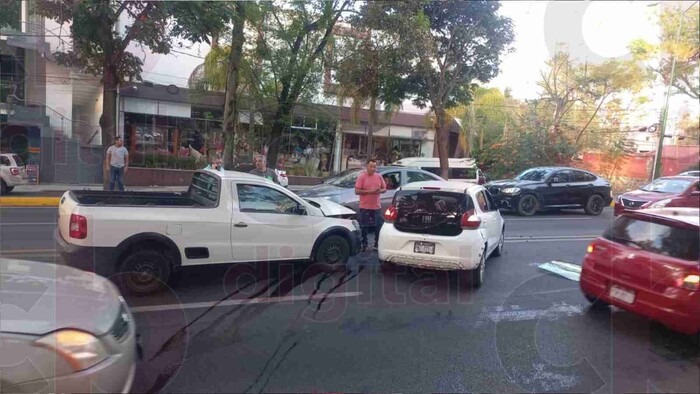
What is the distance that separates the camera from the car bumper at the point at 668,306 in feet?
10.3

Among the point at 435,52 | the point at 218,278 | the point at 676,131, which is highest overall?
the point at 435,52

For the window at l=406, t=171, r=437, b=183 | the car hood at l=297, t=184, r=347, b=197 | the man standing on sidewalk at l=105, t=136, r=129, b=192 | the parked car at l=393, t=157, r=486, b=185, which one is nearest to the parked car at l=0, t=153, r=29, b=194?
the man standing on sidewalk at l=105, t=136, r=129, b=192

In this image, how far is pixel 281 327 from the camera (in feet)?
15.2

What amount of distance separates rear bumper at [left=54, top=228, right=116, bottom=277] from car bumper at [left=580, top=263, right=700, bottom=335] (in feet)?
17.0

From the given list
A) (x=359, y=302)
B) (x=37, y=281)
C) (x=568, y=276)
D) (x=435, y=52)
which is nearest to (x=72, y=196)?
(x=37, y=281)

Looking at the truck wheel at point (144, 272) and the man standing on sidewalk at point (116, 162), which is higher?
the man standing on sidewalk at point (116, 162)

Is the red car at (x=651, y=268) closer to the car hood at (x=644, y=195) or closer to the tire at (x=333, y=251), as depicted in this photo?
the car hood at (x=644, y=195)

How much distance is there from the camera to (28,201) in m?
13.0

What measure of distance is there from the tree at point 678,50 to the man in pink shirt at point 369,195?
17.7ft

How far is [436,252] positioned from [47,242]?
617 centimetres

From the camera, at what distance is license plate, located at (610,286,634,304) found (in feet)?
13.1

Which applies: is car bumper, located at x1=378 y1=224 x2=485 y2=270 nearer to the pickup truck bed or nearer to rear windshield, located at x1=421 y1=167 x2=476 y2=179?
the pickup truck bed

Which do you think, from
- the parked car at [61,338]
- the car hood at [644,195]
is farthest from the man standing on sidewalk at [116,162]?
the car hood at [644,195]

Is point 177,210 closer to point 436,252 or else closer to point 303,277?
point 303,277
